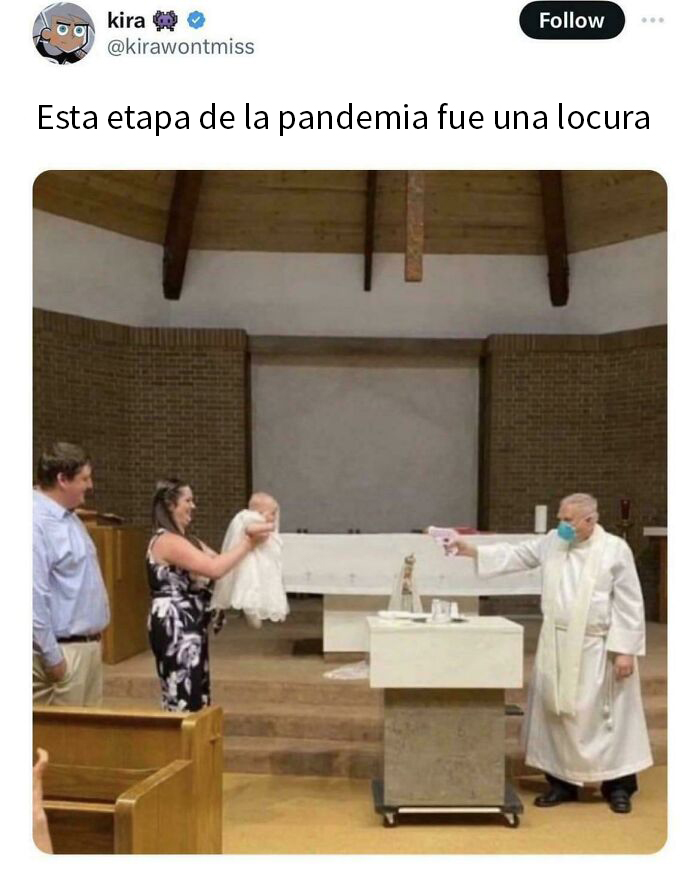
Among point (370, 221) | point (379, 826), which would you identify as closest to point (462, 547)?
point (379, 826)

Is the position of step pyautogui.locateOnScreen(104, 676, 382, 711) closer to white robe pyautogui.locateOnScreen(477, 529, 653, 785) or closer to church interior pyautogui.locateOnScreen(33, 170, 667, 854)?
white robe pyautogui.locateOnScreen(477, 529, 653, 785)

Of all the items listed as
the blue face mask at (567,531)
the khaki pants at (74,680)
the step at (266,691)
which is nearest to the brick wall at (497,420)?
the step at (266,691)

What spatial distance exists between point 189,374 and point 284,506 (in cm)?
190

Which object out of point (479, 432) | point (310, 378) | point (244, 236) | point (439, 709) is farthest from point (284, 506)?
point (439, 709)

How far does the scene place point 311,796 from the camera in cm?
455

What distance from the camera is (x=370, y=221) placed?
9.42m

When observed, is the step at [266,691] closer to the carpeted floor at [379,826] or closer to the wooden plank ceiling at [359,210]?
the carpeted floor at [379,826]

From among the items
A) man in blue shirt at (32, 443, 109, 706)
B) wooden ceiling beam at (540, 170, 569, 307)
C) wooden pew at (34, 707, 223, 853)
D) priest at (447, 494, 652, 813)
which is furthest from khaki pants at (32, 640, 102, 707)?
wooden ceiling beam at (540, 170, 569, 307)

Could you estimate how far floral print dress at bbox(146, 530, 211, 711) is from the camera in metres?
3.71

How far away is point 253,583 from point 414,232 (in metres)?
2.23

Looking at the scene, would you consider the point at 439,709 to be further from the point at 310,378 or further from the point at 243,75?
the point at 310,378

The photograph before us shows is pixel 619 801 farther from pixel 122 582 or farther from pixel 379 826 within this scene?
pixel 122 582

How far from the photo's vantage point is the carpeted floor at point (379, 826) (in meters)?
3.77

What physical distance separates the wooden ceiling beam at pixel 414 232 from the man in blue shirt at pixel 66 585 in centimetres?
178
